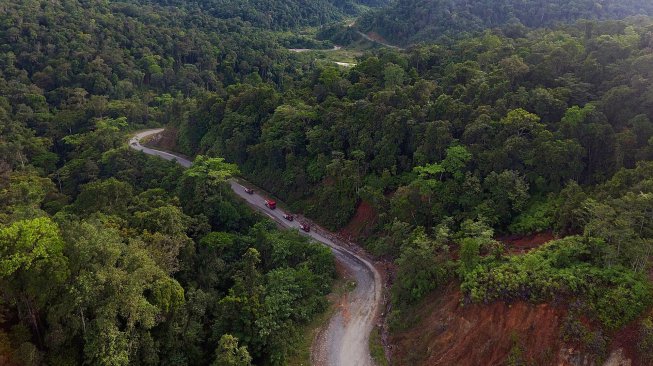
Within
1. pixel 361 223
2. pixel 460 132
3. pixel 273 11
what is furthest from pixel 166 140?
pixel 273 11

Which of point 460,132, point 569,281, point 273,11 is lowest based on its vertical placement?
point 273,11

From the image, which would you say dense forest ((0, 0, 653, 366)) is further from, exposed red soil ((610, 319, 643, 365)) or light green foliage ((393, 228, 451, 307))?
exposed red soil ((610, 319, 643, 365))

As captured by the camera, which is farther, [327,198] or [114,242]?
[327,198]

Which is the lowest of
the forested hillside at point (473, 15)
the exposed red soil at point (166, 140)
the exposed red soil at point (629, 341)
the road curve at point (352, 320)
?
the exposed red soil at point (166, 140)

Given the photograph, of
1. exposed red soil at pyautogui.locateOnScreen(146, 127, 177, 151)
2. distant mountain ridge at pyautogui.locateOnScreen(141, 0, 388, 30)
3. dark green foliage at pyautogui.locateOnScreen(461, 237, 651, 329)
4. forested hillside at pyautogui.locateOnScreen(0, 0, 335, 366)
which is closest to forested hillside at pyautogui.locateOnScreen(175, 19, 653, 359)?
dark green foliage at pyautogui.locateOnScreen(461, 237, 651, 329)

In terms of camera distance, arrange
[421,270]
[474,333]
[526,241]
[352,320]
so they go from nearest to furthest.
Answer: [474,333] < [421,270] < [526,241] < [352,320]

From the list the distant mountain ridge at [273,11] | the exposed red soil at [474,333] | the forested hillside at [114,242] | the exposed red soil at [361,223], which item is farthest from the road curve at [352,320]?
the distant mountain ridge at [273,11]

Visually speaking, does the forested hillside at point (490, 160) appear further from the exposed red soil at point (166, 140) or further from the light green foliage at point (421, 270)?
the exposed red soil at point (166, 140)

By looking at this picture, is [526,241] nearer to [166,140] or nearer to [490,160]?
[490,160]
